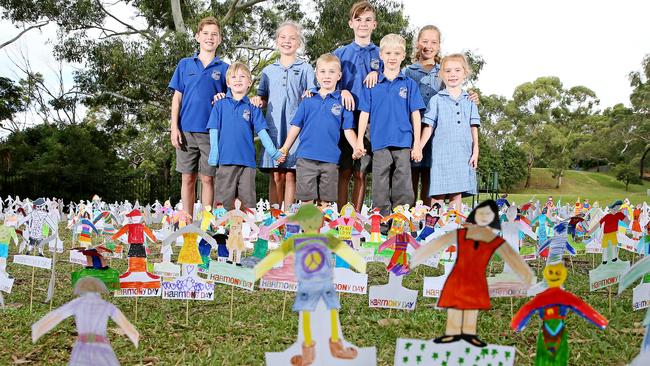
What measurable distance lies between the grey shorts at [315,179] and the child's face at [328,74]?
2.19 feet

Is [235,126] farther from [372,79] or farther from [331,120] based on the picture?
[372,79]

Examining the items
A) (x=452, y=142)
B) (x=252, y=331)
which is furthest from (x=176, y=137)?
(x=252, y=331)

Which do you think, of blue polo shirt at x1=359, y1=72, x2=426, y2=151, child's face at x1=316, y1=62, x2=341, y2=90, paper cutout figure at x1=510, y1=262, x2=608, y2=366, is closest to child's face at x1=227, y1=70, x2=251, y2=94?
child's face at x1=316, y1=62, x2=341, y2=90

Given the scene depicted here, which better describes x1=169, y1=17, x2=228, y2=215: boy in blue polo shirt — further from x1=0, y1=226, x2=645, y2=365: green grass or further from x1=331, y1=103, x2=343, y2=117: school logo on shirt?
x1=0, y1=226, x2=645, y2=365: green grass

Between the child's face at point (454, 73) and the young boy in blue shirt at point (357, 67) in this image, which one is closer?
the child's face at point (454, 73)

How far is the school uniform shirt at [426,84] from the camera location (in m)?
5.62

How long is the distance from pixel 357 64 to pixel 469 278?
14.1 feet

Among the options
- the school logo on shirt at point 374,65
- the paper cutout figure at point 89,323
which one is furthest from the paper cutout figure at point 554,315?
the school logo on shirt at point 374,65

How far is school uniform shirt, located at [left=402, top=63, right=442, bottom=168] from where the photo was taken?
562cm

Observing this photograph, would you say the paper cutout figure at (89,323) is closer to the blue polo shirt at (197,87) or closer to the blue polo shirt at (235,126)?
the blue polo shirt at (235,126)

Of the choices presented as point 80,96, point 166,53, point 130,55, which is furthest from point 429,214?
point 80,96

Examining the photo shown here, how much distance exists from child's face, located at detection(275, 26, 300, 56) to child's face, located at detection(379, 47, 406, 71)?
781mm

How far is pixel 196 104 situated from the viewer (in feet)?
18.2

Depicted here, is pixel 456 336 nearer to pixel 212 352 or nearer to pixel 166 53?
pixel 212 352
